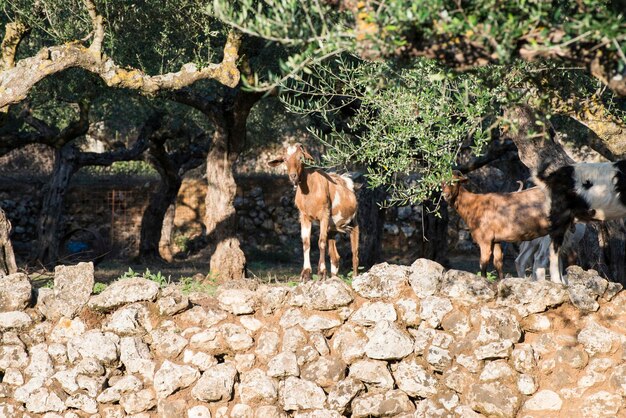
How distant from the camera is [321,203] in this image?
13.6m

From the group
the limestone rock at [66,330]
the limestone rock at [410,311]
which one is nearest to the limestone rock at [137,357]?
the limestone rock at [66,330]

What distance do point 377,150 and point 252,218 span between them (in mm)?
18222

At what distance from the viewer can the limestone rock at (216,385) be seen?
11.6 meters

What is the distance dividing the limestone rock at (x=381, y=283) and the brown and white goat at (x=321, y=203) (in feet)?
4.20

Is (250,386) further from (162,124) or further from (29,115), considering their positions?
(162,124)

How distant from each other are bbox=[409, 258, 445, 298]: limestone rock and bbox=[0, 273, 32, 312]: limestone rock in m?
5.26

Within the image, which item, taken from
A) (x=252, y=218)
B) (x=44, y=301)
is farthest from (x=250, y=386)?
(x=252, y=218)

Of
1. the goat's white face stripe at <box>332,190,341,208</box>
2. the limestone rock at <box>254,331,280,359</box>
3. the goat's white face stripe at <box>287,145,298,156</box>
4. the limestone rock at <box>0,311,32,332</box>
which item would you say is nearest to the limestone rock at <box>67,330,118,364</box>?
the limestone rock at <box>0,311,32,332</box>

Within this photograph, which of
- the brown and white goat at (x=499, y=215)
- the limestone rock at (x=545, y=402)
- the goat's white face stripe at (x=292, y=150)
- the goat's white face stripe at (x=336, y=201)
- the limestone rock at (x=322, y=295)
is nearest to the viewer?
the limestone rock at (x=545, y=402)

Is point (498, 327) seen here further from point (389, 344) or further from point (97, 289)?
point (97, 289)

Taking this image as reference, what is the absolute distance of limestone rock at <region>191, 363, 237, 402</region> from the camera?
38.1ft

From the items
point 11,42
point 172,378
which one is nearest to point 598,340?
point 172,378

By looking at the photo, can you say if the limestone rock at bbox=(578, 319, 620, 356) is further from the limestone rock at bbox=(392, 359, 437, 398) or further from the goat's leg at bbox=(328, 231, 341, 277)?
the goat's leg at bbox=(328, 231, 341, 277)

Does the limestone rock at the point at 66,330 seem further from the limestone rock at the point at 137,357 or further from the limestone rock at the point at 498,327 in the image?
the limestone rock at the point at 498,327
